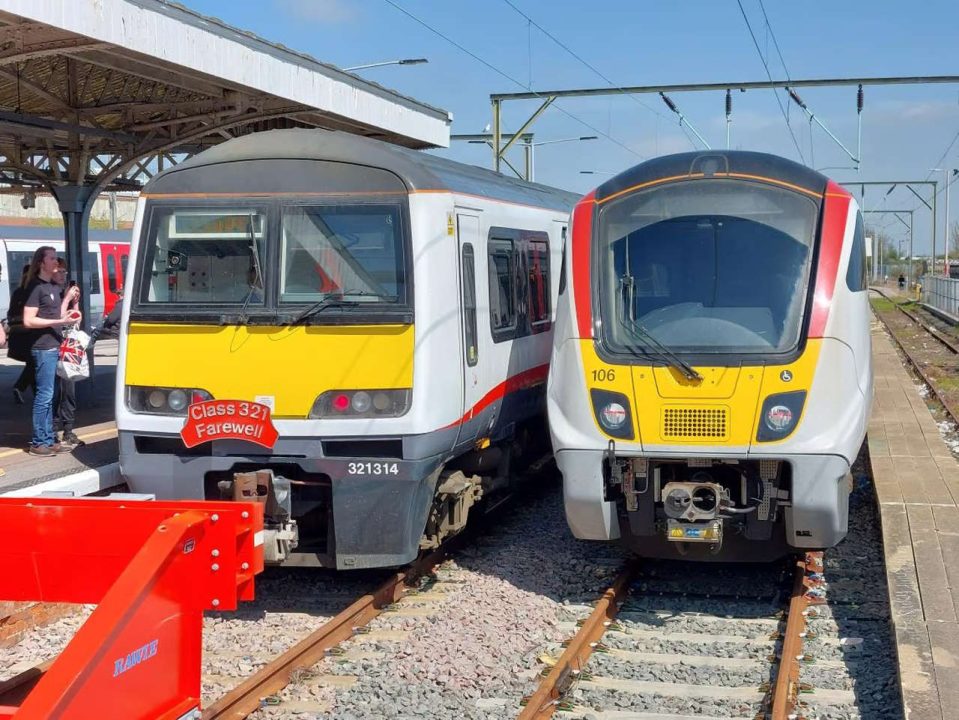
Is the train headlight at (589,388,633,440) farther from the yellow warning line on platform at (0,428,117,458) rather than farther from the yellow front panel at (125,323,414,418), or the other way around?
the yellow warning line on platform at (0,428,117,458)

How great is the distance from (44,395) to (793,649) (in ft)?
19.4

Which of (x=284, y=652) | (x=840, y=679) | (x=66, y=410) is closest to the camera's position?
(x=840, y=679)

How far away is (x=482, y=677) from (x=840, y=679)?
182 centimetres

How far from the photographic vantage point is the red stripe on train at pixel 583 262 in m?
7.21

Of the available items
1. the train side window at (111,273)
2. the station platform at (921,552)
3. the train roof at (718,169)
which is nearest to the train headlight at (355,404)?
the train roof at (718,169)

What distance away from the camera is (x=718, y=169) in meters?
7.29

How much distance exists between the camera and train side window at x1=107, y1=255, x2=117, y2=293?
2880 cm

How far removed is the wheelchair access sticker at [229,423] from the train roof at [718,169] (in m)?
2.54

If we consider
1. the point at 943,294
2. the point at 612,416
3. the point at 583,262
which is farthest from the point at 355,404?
the point at 943,294

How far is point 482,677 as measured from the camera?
599cm

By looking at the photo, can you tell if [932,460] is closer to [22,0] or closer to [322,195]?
[322,195]

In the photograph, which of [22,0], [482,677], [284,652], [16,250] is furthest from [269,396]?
[16,250]

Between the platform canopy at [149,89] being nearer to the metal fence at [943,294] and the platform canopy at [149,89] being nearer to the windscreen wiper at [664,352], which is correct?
the windscreen wiper at [664,352]

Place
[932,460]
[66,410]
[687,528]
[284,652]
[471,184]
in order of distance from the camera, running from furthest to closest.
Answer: [932,460], [66,410], [471,184], [687,528], [284,652]
